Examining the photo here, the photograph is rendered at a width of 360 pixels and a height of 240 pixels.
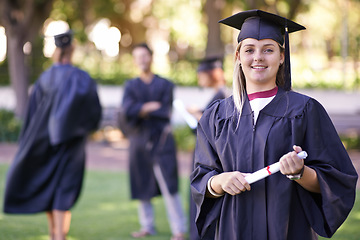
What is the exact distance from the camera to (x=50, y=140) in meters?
Answer: 5.56

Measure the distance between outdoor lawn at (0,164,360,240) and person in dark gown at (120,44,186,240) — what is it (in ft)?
1.49

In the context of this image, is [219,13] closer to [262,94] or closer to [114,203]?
[114,203]

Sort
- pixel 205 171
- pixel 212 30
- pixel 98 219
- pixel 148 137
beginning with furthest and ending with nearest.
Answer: pixel 212 30
pixel 98 219
pixel 148 137
pixel 205 171

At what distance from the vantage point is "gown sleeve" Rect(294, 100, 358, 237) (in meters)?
2.66

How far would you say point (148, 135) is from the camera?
6473 mm

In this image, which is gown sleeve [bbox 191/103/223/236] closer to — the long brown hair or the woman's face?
the long brown hair

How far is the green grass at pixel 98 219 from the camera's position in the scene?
6.39m

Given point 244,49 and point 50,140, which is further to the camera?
point 50,140

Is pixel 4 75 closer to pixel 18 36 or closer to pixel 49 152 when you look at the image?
pixel 18 36

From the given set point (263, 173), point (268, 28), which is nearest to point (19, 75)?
point (268, 28)

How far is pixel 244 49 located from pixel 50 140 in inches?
127

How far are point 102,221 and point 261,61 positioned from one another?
4914 mm

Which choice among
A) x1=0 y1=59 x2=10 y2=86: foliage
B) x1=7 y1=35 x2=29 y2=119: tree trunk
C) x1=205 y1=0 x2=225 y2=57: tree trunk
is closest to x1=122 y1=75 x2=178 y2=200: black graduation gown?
x1=205 y1=0 x2=225 y2=57: tree trunk

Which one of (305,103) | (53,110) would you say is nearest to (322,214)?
(305,103)
